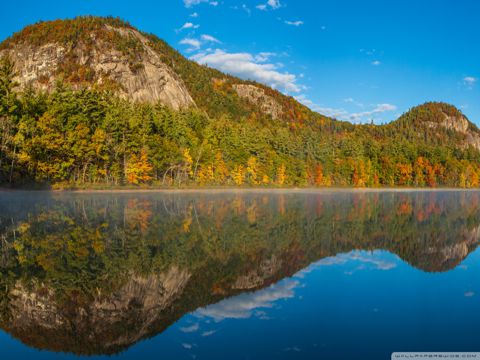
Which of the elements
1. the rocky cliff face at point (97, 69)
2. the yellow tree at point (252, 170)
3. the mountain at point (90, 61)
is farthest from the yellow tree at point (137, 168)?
the rocky cliff face at point (97, 69)

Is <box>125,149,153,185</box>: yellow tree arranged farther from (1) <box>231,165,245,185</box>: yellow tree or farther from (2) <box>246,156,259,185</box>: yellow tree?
(2) <box>246,156,259,185</box>: yellow tree

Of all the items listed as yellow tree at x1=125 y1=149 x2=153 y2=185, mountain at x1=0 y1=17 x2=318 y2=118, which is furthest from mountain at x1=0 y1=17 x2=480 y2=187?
mountain at x1=0 y1=17 x2=318 y2=118

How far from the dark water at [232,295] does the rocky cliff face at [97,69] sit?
130 m

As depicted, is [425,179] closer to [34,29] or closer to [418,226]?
[418,226]

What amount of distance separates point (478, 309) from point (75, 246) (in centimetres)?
1234

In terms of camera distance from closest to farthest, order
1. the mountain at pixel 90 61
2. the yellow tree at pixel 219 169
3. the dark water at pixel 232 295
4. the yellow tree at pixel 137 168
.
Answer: the dark water at pixel 232 295, the yellow tree at pixel 137 168, the yellow tree at pixel 219 169, the mountain at pixel 90 61

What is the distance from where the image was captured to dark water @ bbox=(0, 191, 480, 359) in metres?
6.90

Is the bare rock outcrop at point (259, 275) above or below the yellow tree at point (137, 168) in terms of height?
below

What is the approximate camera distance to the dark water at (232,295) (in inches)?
272

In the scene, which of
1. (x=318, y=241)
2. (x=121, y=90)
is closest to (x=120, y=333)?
(x=318, y=241)

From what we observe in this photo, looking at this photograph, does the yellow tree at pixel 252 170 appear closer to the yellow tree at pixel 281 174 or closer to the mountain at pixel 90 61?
the yellow tree at pixel 281 174

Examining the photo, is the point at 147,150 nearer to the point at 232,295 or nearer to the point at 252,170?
the point at 252,170

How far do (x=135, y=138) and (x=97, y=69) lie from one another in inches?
3545

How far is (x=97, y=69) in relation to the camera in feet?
472
